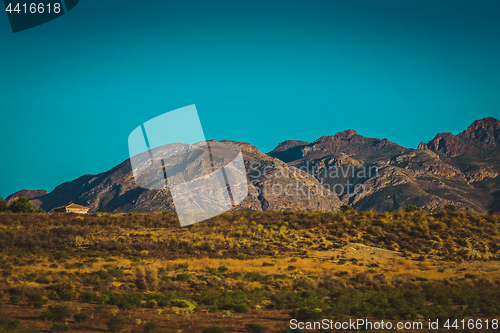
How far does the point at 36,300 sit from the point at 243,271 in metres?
14.8

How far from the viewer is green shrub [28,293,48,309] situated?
771 inches

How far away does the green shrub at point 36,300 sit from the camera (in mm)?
19594

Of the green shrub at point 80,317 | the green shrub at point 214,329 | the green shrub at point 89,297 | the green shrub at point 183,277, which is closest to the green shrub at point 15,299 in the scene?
the green shrub at point 89,297

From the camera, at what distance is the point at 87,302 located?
2105 centimetres

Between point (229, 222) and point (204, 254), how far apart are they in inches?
469

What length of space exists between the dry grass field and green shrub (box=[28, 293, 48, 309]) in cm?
9

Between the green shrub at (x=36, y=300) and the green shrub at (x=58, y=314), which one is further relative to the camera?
the green shrub at (x=36, y=300)

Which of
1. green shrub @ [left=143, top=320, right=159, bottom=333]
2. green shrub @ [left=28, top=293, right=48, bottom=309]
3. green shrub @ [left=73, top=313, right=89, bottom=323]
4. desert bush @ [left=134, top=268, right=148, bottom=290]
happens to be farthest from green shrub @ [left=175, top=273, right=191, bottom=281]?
green shrub @ [left=143, top=320, right=159, bottom=333]

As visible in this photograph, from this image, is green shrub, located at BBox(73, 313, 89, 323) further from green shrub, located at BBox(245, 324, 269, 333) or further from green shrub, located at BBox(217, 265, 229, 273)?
green shrub, located at BBox(217, 265, 229, 273)

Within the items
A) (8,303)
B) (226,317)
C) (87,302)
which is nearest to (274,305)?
(226,317)

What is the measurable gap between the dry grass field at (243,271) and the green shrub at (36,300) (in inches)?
3.6

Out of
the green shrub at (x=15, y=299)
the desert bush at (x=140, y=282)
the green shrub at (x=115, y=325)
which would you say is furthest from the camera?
the desert bush at (x=140, y=282)

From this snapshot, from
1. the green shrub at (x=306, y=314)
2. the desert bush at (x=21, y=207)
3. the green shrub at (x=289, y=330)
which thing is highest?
the desert bush at (x=21, y=207)

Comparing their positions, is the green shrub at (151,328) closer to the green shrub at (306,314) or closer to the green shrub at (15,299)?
the green shrub at (306,314)
